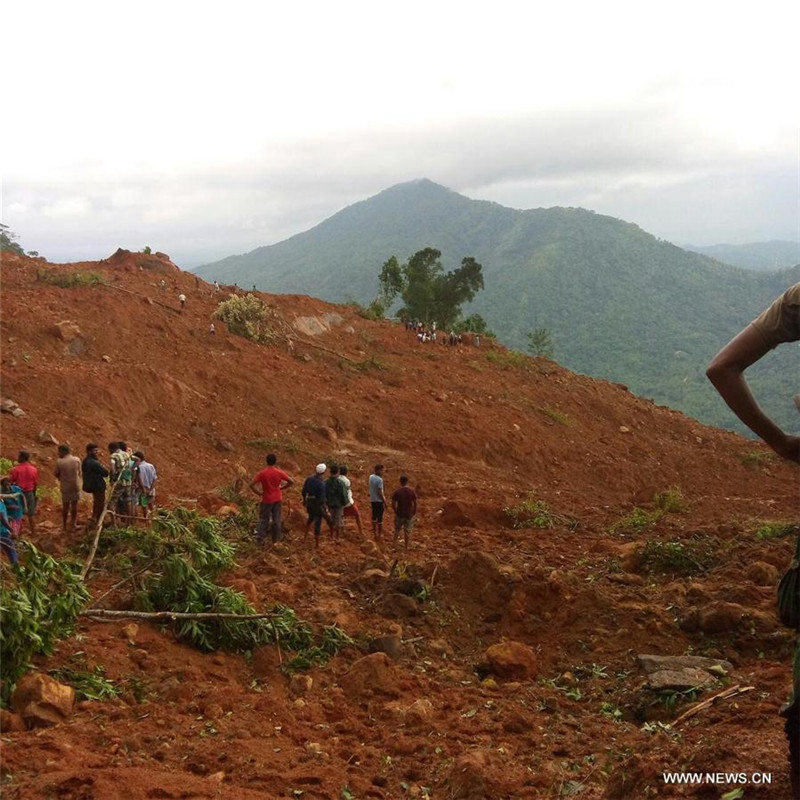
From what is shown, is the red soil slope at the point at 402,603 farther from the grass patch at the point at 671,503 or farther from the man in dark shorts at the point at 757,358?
the man in dark shorts at the point at 757,358

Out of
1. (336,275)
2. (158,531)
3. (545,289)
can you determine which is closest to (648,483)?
(158,531)

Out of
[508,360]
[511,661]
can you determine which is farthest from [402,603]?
[508,360]

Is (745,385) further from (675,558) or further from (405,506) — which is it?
(405,506)

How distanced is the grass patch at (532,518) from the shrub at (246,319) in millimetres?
11720

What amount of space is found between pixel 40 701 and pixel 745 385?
4.06m

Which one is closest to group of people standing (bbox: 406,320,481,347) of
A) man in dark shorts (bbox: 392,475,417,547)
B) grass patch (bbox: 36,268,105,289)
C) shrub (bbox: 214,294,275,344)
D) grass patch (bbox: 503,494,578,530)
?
shrub (bbox: 214,294,275,344)

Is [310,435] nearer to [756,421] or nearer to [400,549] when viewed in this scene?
[400,549]

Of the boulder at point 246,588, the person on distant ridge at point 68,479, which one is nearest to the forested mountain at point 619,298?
the person on distant ridge at point 68,479

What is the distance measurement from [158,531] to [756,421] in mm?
5365

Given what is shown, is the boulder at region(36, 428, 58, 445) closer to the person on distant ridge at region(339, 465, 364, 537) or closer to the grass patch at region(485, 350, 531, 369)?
the person on distant ridge at region(339, 465, 364, 537)

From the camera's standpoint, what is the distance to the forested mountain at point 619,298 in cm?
7869

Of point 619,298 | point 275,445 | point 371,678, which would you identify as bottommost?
point 371,678

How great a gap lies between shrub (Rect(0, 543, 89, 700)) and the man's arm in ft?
12.6

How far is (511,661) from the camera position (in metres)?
5.64
